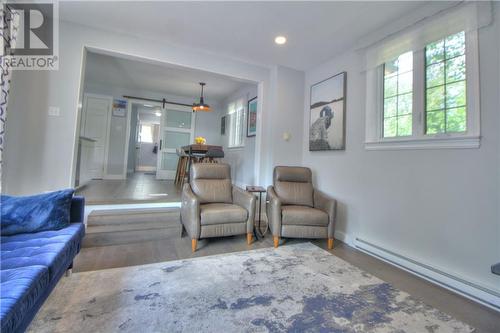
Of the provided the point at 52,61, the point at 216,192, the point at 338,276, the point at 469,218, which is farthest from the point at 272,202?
the point at 52,61

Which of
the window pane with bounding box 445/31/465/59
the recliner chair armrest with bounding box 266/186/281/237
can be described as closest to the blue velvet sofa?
the recliner chair armrest with bounding box 266/186/281/237

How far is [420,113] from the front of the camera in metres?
2.22

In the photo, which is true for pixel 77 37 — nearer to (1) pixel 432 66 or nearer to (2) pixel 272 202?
(2) pixel 272 202

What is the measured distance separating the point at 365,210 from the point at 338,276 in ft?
3.43

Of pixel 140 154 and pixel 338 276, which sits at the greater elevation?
pixel 140 154

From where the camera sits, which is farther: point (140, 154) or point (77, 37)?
point (140, 154)

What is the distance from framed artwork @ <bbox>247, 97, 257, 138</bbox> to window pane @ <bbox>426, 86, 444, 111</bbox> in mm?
2991

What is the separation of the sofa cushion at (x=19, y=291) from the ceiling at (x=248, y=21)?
2494mm

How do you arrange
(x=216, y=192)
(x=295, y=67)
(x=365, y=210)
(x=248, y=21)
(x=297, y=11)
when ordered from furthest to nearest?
(x=295, y=67) < (x=216, y=192) < (x=365, y=210) < (x=248, y=21) < (x=297, y=11)

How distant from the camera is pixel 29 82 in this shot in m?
2.51

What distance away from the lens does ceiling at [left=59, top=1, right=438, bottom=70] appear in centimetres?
226

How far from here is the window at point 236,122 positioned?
545 centimetres

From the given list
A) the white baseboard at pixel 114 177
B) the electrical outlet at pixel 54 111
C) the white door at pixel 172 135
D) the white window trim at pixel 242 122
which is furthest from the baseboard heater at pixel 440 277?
the white baseboard at pixel 114 177

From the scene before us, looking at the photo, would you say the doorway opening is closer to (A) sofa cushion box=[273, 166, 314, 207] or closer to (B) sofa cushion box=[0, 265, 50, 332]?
(A) sofa cushion box=[273, 166, 314, 207]
